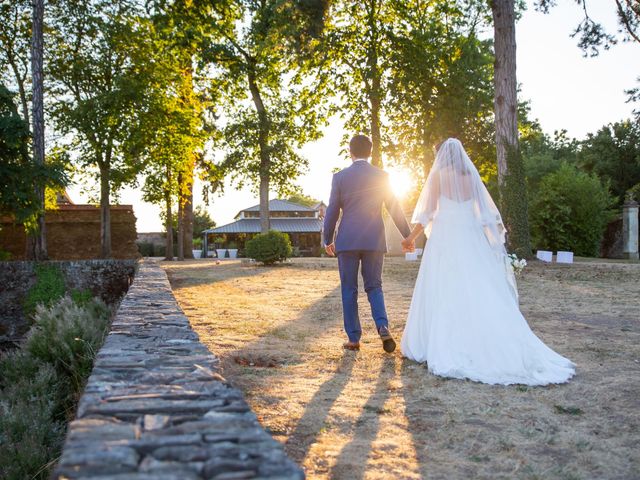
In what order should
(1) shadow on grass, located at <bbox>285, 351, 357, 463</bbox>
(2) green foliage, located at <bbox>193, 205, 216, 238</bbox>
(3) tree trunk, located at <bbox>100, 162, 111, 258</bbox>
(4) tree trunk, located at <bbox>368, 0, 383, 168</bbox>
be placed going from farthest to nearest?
(2) green foliage, located at <bbox>193, 205, 216, 238</bbox>, (3) tree trunk, located at <bbox>100, 162, 111, 258</bbox>, (4) tree trunk, located at <bbox>368, 0, 383, 168</bbox>, (1) shadow on grass, located at <bbox>285, 351, 357, 463</bbox>

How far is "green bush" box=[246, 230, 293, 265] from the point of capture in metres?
21.1

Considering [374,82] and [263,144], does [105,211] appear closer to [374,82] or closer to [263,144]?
[263,144]

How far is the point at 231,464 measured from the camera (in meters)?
1.70

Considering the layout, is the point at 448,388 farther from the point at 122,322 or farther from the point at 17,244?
the point at 17,244

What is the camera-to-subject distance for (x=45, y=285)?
45.2ft

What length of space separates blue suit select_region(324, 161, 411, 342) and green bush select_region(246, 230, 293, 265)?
1521 cm

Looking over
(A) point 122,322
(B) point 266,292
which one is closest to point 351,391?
(A) point 122,322

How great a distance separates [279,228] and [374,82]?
30.0 m

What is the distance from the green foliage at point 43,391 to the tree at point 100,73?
13749 millimetres

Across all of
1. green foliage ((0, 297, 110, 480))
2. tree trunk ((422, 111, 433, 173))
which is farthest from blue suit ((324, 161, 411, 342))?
tree trunk ((422, 111, 433, 173))

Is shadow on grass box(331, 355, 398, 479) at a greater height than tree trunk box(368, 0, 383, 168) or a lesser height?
lesser

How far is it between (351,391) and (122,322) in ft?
6.49

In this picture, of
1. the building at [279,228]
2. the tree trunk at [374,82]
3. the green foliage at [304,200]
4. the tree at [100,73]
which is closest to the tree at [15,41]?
the tree at [100,73]

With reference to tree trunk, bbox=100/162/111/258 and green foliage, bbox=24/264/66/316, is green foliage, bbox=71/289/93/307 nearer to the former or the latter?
green foliage, bbox=24/264/66/316
